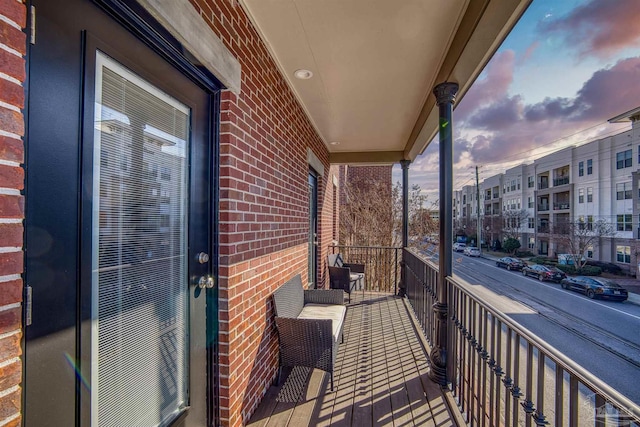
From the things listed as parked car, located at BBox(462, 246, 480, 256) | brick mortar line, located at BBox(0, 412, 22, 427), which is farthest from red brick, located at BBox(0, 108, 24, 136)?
parked car, located at BBox(462, 246, 480, 256)

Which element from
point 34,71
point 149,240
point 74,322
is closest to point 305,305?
point 149,240

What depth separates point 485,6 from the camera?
1.50 metres

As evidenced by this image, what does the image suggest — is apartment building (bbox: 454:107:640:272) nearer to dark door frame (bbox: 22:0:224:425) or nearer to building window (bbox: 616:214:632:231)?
building window (bbox: 616:214:632:231)

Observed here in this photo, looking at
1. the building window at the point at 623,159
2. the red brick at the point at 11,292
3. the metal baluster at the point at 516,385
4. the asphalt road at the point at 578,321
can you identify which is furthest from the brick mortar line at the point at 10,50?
the building window at the point at 623,159

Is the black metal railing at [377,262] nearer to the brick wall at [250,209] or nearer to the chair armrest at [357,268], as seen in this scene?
the chair armrest at [357,268]

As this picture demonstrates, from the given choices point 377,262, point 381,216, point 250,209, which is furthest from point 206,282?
point 381,216

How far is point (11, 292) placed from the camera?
0.68m

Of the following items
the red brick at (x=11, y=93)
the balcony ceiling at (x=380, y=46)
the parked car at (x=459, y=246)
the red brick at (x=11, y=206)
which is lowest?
the parked car at (x=459, y=246)

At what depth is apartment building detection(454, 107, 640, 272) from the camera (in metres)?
2.75

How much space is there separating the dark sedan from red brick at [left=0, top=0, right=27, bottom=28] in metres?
4.28

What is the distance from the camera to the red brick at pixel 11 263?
0.65m

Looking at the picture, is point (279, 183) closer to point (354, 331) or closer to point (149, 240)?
point (149, 240)

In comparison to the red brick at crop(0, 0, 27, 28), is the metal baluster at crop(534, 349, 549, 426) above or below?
below

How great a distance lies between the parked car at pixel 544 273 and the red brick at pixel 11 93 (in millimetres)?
4645
